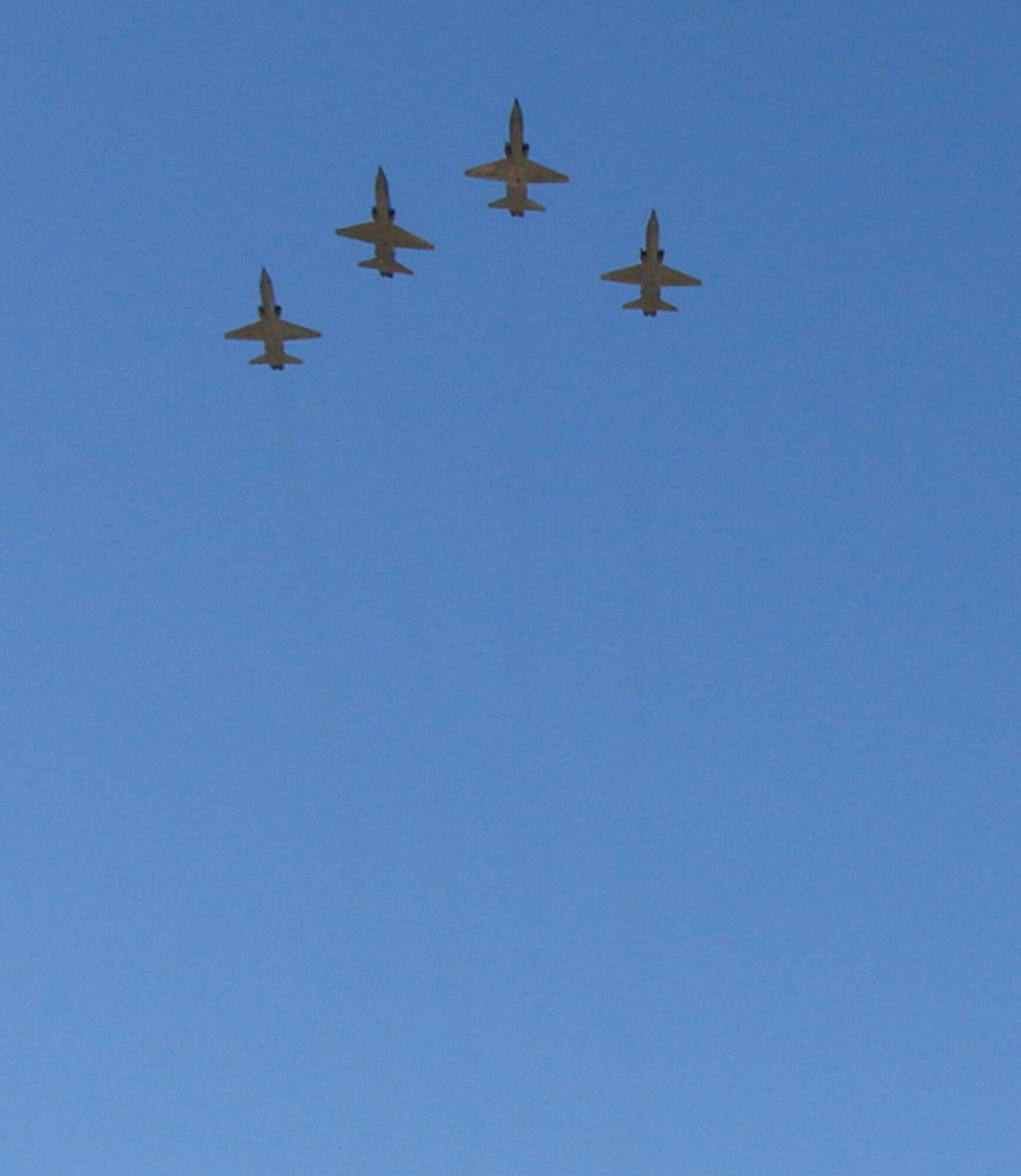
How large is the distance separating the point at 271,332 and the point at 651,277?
2468 cm

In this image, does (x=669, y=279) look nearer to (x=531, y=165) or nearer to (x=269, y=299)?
(x=531, y=165)

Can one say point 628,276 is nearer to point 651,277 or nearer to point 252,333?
point 651,277

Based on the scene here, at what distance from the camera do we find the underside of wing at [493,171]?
4528 inches

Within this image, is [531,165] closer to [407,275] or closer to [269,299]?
[407,275]

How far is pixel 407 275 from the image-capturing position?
119m

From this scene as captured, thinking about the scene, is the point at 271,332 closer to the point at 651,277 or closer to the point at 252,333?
the point at 252,333

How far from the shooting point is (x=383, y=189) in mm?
115875

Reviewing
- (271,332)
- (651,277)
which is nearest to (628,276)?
(651,277)

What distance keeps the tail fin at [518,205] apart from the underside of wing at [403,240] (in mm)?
6101

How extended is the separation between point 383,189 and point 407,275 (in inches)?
226

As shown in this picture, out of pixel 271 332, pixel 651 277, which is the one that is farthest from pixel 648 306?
pixel 271 332

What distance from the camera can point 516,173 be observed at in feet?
378

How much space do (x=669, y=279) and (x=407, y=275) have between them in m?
16.6

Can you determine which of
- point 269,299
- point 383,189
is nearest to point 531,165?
point 383,189
